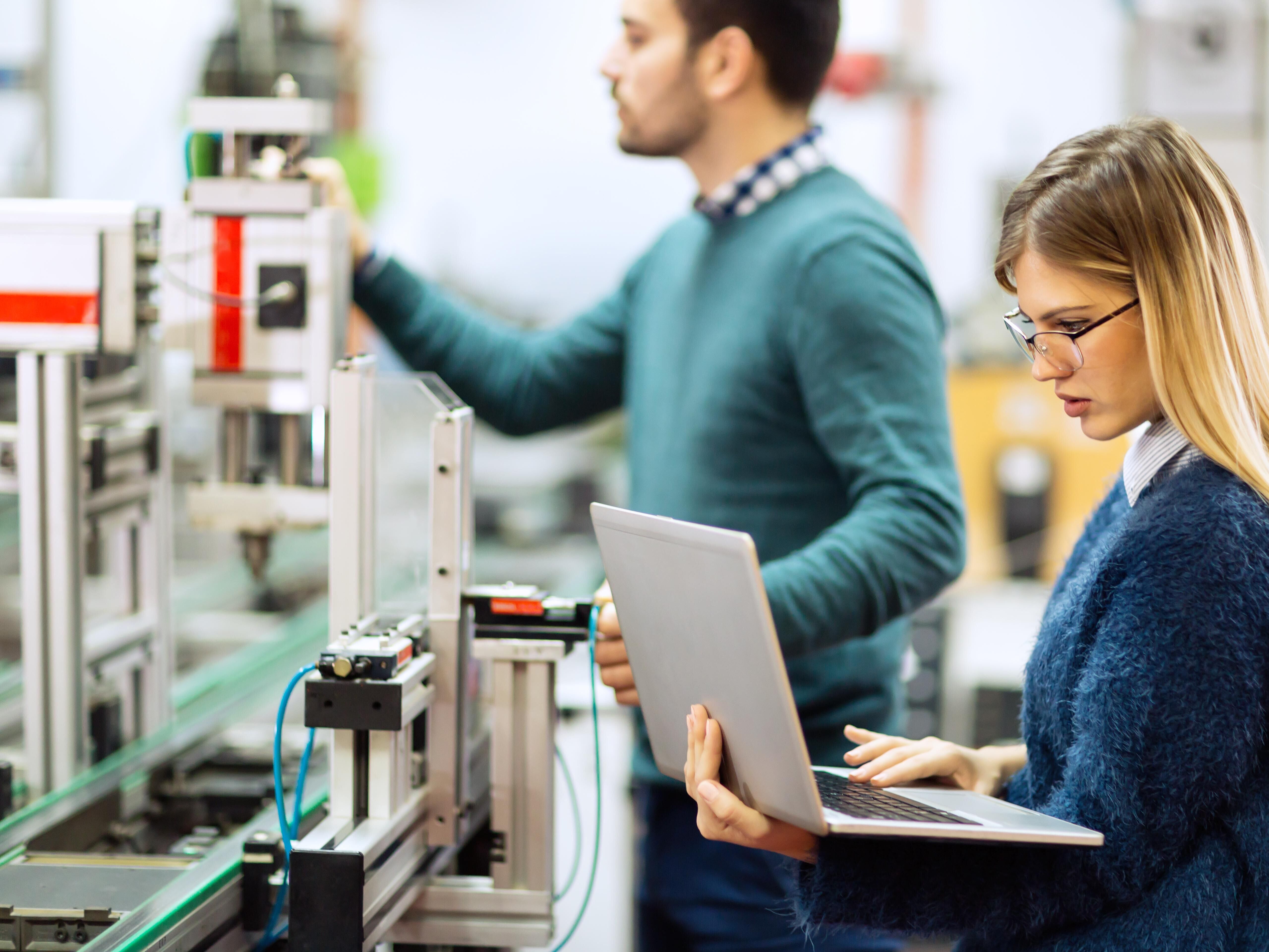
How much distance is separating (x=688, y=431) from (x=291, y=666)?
3.14 feet

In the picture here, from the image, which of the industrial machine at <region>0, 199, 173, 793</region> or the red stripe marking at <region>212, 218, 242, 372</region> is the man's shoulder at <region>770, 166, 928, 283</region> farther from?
the industrial machine at <region>0, 199, 173, 793</region>

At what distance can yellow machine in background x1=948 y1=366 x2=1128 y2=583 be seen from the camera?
14.2 ft

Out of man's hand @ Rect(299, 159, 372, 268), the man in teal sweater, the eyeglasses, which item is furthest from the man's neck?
the eyeglasses

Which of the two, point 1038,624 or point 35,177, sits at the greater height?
point 35,177

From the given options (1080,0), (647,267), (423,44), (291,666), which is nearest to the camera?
(647,267)

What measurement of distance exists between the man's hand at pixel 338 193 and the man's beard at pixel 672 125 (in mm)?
369

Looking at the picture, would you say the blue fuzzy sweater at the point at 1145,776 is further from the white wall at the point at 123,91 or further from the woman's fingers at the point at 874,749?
the white wall at the point at 123,91

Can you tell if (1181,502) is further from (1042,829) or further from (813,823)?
(813,823)

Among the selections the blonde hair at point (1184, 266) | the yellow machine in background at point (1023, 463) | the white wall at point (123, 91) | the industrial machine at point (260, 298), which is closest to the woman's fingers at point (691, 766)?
the blonde hair at point (1184, 266)

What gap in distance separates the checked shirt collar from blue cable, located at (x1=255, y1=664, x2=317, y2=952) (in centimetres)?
78

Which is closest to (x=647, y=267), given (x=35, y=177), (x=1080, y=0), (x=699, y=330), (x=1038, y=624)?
(x=699, y=330)

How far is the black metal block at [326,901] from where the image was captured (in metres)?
1.08

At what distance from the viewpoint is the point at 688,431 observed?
1584 mm

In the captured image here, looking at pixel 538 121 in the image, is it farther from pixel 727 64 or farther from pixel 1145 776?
pixel 1145 776
